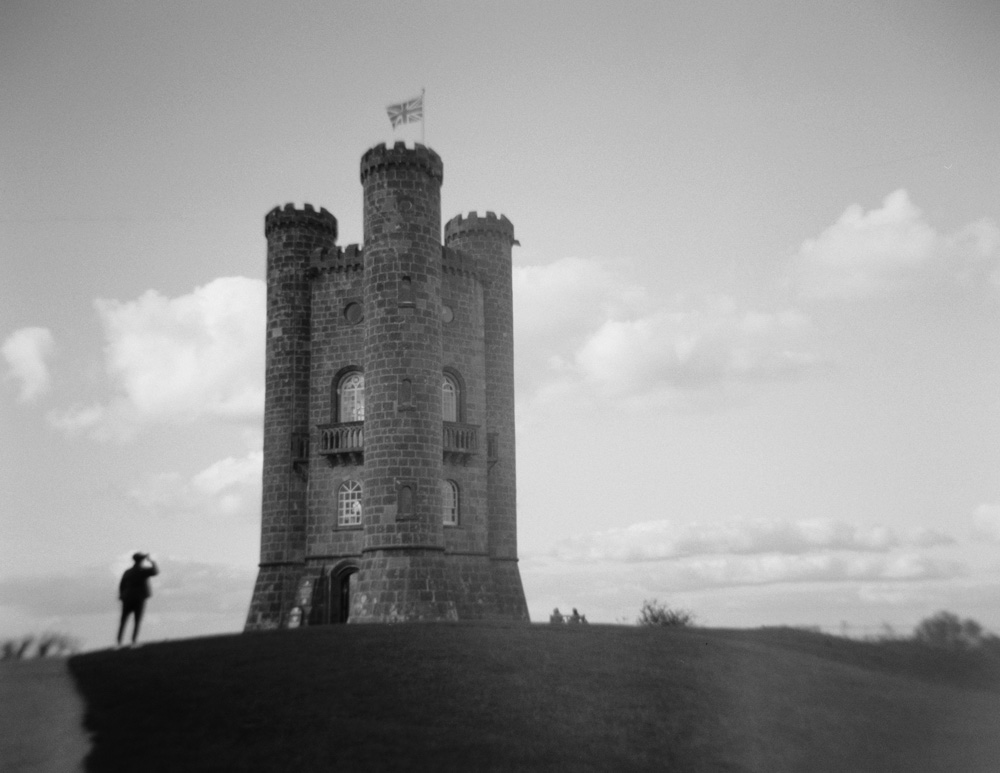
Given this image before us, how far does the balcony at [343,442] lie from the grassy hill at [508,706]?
10634mm

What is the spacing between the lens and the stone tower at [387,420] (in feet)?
119

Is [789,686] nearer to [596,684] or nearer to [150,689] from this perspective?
[596,684]

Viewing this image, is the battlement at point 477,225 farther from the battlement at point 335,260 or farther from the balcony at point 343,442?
the balcony at point 343,442

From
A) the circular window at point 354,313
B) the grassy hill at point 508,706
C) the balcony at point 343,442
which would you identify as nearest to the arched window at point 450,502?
the balcony at point 343,442

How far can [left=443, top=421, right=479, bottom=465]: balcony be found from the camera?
40.0 meters

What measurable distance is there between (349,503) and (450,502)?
402 cm

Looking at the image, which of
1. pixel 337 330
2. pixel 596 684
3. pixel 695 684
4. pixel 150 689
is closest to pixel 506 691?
pixel 596 684

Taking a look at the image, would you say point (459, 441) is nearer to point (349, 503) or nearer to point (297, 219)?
point (349, 503)

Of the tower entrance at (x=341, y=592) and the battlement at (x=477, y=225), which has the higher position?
the battlement at (x=477, y=225)

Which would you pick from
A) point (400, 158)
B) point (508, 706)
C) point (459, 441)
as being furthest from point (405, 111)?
point (508, 706)

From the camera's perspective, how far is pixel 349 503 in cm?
3941

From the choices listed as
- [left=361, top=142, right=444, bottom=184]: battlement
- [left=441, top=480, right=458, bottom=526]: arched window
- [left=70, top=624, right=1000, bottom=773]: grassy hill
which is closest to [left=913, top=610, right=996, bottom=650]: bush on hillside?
[left=70, top=624, right=1000, bottom=773]: grassy hill

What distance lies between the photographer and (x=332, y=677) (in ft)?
76.5

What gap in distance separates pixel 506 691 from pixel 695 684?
5.63 m
